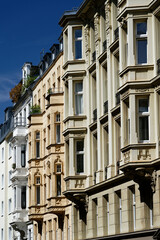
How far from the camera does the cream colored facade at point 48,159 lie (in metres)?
58.9

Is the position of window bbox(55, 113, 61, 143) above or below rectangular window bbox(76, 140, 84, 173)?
above

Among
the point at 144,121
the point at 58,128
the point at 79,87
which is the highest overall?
the point at 79,87

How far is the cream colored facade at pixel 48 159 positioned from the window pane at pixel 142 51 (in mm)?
20302

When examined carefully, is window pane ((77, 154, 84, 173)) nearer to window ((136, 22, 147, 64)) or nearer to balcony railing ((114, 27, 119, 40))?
balcony railing ((114, 27, 119, 40))

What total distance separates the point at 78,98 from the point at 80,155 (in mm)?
3877

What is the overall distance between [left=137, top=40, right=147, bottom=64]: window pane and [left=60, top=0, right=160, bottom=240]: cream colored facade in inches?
2.0

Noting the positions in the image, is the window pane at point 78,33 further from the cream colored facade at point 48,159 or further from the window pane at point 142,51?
the window pane at point 142,51

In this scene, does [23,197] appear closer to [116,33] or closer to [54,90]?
[54,90]

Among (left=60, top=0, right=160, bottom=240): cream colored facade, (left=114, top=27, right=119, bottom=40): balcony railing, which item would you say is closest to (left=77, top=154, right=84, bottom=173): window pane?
(left=60, top=0, right=160, bottom=240): cream colored facade

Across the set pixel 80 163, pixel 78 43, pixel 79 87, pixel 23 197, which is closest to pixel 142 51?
pixel 79 87

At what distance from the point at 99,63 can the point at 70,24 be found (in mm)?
5964

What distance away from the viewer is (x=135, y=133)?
38.1m

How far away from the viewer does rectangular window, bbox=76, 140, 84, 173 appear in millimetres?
50438

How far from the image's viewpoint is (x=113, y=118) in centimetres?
4456
